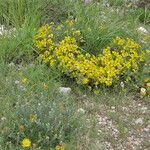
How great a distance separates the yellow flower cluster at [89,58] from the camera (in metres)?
4.89

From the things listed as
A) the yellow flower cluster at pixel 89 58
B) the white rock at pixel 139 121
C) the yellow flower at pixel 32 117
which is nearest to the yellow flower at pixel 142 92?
the yellow flower cluster at pixel 89 58

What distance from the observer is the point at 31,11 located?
5703 mm

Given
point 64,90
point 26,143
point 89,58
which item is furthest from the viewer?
point 89,58

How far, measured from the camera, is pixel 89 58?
516 centimetres

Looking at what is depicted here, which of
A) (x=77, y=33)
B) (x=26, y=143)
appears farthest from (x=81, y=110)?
(x=77, y=33)

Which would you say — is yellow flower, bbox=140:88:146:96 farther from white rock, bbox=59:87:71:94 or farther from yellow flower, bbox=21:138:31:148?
yellow flower, bbox=21:138:31:148

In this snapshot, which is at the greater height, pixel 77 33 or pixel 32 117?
pixel 77 33

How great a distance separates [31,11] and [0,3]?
0.44 metres

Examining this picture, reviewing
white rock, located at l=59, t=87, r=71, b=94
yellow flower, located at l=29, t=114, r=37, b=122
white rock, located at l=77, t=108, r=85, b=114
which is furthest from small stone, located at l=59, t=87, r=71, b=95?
yellow flower, located at l=29, t=114, r=37, b=122

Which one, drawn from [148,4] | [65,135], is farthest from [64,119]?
[148,4]

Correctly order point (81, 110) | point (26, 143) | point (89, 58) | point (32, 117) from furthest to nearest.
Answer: point (89, 58), point (81, 110), point (32, 117), point (26, 143)

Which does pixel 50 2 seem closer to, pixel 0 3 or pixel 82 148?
pixel 0 3

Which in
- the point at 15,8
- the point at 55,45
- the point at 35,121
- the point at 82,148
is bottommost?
the point at 82,148

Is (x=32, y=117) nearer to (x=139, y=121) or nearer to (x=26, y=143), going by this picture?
(x=26, y=143)
